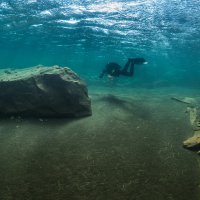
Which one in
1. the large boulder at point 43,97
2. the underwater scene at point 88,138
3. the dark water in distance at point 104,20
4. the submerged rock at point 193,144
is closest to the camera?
the underwater scene at point 88,138

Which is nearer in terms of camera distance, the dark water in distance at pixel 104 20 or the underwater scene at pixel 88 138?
the underwater scene at pixel 88 138

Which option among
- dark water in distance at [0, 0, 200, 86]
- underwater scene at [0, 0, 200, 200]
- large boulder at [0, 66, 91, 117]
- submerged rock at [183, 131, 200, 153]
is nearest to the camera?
underwater scene at [0, 0, 200, 200]

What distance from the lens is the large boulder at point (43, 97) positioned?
1098cm

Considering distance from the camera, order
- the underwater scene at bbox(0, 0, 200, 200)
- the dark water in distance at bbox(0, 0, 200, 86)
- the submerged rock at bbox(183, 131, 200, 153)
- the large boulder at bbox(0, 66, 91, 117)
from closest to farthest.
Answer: the underwater scene at bbox(0, 0, 200, 200), the submerged rock at bbox(183, 131, 200, 153), the large boulder at bbox(0, 66, 91, 117), the dark water in distance at bbox(0, 0, 200, 86)

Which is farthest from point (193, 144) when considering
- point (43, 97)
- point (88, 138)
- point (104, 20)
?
point (104, 20)

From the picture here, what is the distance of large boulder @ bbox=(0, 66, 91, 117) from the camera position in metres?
11.0

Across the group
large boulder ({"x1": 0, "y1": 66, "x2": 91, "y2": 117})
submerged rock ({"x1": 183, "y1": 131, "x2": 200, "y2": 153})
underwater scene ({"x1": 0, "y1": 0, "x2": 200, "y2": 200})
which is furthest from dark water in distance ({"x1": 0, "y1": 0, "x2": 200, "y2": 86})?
submerged rock ({"x1": 183, "y1": 131, "x2": 200, "y2": 153})

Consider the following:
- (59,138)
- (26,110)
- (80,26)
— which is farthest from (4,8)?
(59,138)

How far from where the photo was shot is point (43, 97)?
11.0 meters

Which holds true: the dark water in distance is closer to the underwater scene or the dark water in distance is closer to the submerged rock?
the underwater scene

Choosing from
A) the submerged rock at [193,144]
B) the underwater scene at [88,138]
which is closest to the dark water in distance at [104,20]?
the underwater scene at [88,138]

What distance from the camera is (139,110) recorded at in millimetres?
13539

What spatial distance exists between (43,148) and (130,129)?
3638mm

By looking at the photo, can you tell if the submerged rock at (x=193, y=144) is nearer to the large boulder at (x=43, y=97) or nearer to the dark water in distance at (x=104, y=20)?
the large boulder at (x=43, y=97)
